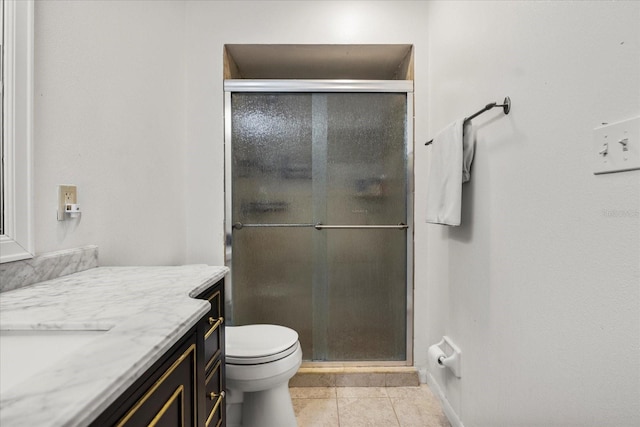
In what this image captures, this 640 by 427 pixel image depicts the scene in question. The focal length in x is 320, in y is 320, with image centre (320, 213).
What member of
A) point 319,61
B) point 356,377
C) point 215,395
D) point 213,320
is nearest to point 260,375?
point 215,395

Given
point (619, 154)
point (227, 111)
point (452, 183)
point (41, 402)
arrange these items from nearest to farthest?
point (41, 402) → point (619, 154) → point (452, 183) → point (227, 111)

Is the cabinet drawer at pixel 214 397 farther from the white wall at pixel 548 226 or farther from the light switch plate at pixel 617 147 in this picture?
the light switch plate at pixel 617 147

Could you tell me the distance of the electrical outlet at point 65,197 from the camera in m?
1.05

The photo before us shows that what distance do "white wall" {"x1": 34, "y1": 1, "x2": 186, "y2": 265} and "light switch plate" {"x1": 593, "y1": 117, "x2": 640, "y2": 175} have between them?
4.95ft

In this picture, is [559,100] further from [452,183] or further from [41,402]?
[41,402]

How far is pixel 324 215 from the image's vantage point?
1.99 metres

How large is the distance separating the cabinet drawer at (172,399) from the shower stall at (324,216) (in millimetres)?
1257

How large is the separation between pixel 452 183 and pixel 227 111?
4.55 ft

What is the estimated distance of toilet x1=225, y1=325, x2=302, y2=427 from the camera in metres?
1.33

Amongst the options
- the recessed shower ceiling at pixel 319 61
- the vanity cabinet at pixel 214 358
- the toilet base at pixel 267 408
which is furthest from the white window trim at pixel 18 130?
the recessed shower ceiling at pixel 319 61

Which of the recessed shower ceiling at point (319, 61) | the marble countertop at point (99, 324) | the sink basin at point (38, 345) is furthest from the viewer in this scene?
the recessed shower ceiling at point (319, 61)

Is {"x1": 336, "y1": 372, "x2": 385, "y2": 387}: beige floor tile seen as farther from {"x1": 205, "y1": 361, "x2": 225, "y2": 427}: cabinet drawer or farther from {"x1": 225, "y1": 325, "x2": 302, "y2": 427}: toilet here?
{"x1": 205, "y1": 361, "x2": 225, "y2": 427}: cabinet drawer

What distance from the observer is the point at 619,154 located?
0.68 m

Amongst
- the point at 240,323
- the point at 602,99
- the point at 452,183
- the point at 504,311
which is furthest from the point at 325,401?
the point at 602,99
